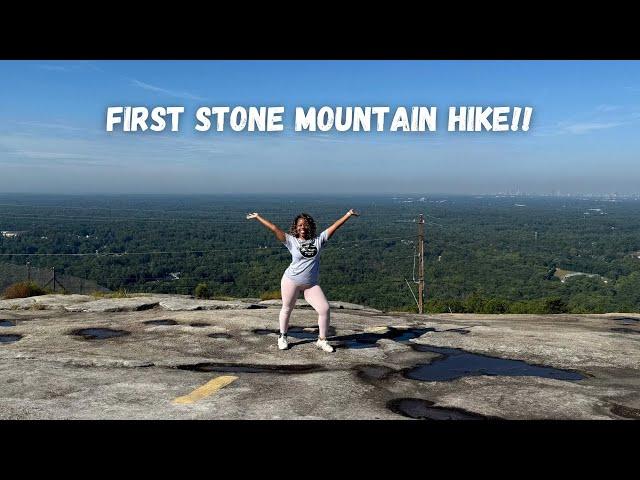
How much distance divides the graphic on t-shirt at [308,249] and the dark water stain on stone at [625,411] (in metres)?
3.89

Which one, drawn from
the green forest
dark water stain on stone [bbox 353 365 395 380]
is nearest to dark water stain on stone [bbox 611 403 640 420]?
dark water stain on stone [bbox 353 365 395 380]

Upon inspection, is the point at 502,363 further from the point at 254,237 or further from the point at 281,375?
the point at 254,237

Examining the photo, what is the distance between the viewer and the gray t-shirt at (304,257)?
830 centimetres

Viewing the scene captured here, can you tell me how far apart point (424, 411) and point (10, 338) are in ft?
21.4

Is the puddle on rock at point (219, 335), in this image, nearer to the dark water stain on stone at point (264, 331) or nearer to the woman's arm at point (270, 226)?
the dark water stain on stone at point (264, 331)

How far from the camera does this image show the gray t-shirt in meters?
8.30

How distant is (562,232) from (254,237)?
70.3 m

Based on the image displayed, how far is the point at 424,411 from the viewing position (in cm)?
623

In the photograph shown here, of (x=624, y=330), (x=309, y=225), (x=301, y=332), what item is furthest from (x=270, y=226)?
(x=624, y=330)

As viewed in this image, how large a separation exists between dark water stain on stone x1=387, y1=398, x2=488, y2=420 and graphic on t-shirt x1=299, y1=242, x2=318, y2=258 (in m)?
2.45

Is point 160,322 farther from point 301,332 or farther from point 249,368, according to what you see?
point 249,368

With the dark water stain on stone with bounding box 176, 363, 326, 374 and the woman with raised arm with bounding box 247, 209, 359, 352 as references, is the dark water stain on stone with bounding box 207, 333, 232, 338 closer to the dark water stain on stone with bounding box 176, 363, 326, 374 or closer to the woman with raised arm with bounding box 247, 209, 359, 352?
the woman with raised arm with bounding box 247, 209, 359, 352

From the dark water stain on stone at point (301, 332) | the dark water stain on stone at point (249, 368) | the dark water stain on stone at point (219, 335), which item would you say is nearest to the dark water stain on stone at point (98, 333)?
the dark water stain on stone at point (219, 335)
